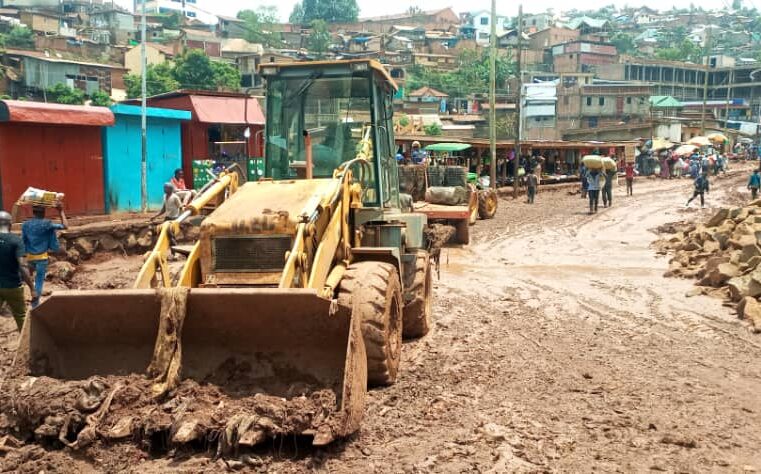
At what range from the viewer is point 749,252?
36.3 ft

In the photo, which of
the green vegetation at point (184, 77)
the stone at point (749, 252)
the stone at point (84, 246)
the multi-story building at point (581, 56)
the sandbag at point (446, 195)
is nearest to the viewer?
the stone at point (749, 252)

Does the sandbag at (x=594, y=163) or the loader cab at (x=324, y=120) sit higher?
the loader cab at (x=324, y=120)

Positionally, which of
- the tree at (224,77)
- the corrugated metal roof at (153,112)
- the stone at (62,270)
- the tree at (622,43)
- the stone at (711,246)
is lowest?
the stone at (62,270)

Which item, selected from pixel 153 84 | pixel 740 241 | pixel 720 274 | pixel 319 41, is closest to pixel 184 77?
pixel 153 84

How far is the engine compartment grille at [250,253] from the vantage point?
600 cm

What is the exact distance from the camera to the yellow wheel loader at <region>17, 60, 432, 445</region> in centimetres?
526

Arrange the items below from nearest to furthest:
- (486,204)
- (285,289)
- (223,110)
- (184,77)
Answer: (285,289) → (486,204) → (223,110) → (184,77)

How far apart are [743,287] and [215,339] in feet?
26.3

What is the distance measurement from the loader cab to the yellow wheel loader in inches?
0.4

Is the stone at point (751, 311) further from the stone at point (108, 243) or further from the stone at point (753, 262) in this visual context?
the stone at point (108, 243)

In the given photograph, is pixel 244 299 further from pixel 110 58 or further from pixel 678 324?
pixel 110 58

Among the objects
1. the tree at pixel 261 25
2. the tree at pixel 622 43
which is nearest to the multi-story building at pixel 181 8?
the tree at pixel 261 25

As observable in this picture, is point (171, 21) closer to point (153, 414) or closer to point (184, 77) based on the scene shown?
point (184, 77)

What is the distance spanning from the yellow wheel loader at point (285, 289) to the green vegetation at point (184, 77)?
44.2 m
